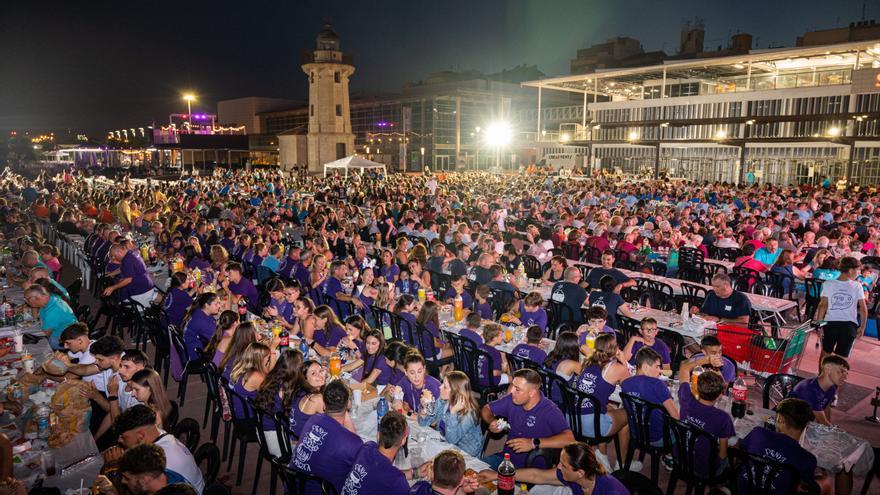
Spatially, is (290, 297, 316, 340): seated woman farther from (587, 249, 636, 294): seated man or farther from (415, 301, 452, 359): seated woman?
(587, 249, 636, 294): seated man

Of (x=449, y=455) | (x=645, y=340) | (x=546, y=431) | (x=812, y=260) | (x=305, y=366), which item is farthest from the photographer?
(x=812, y=260)

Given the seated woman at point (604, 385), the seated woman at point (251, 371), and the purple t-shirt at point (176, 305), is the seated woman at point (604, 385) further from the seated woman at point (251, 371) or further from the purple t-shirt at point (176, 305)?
the purple t-shirt at point (176, 305)

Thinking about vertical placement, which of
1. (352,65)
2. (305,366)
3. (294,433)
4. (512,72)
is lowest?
(294,433)

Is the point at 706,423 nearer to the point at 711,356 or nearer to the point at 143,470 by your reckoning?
the point at 711,356

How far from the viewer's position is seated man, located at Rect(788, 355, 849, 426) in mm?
4805

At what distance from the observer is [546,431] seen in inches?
179

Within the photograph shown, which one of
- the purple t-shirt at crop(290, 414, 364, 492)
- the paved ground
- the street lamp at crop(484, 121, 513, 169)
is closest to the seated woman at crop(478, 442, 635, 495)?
the purple t-shirt at crop(290, 414, 364, 492)

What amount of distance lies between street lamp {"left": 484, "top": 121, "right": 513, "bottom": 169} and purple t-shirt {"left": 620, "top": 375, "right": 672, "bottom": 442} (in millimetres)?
51984

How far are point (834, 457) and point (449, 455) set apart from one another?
10.2ft

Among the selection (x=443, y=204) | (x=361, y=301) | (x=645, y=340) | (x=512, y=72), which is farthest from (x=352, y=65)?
(x=512, y=72)

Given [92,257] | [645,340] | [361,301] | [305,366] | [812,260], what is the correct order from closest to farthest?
[305,366]
[645,340]
[361,301]
[812,260]
[92,257]

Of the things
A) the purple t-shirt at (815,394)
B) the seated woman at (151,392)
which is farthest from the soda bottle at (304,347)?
the purple t-shirt at (815,394)

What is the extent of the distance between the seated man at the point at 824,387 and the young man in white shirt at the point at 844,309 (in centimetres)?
285

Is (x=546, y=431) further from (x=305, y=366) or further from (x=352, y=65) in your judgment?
(x=352, y=65)
